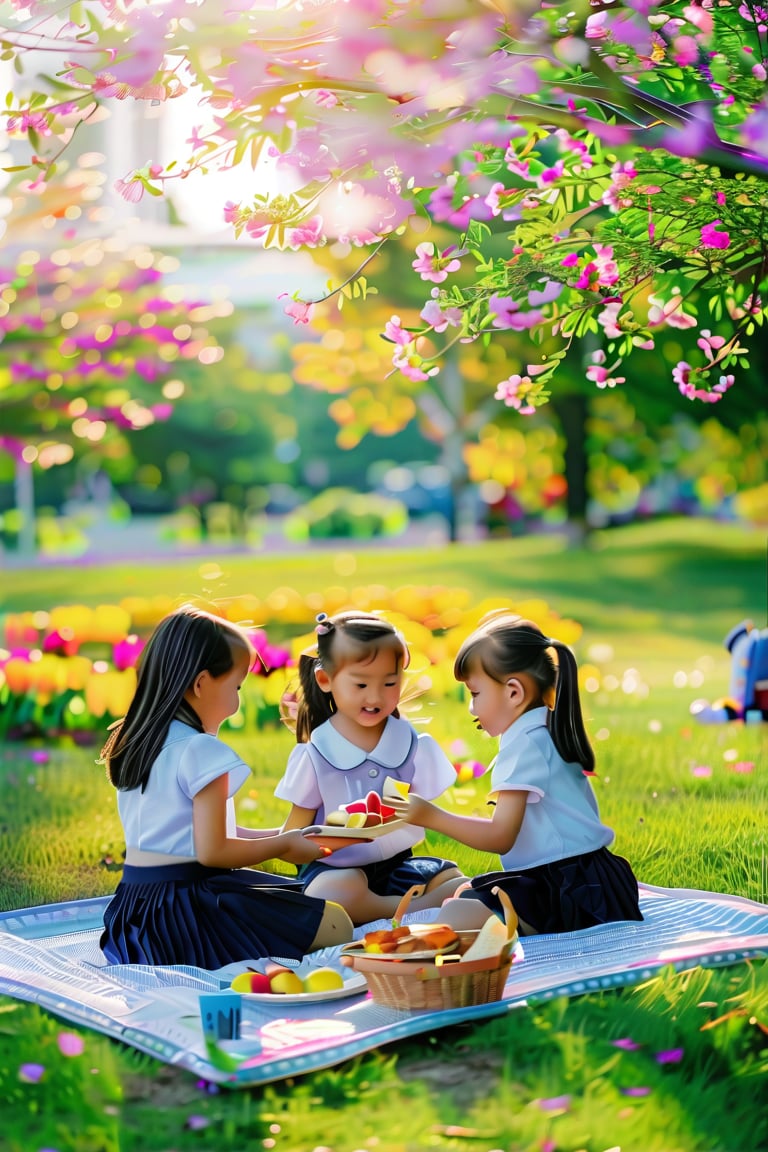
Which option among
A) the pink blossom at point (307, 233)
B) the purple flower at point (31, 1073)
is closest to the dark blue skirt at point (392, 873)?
the purple flower at point (31, 1073)

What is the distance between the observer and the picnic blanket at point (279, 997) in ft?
10.7

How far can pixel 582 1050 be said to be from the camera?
327 centimetres

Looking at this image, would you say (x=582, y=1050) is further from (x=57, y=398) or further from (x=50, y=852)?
(x=57, y=398)

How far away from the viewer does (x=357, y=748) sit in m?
4.48

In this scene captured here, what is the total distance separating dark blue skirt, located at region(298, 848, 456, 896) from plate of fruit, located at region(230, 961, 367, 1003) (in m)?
0.64

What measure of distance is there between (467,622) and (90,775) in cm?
260

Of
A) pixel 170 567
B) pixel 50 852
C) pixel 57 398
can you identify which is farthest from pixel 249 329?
pixel 50 852

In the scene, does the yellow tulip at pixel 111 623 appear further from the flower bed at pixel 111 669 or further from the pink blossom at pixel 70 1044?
the pink blossom at pixel 70 1044

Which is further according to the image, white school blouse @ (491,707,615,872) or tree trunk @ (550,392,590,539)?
tree trunk @ (550,392,590,539)

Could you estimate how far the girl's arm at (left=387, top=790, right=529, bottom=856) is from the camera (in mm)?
4000

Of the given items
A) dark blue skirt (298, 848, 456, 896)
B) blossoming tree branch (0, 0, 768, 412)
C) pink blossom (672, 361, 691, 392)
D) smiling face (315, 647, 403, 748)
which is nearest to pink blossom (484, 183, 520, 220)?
blossoming tree branch (0, 0, 768, 412)

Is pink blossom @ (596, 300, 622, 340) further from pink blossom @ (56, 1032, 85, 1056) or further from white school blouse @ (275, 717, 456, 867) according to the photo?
pink blossom @ (56, 1032, 85, 1056)

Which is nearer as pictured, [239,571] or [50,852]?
[50,852]

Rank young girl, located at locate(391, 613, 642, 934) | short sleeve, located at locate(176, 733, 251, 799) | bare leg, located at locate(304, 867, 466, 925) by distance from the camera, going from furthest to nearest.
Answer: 1. bare leg, located at locate(304, 867, 466, 925)
2. young girl, located at locate(391, 613, 642, 934)
3. short sleeve, located at locate(176, 733, 251, 799)
